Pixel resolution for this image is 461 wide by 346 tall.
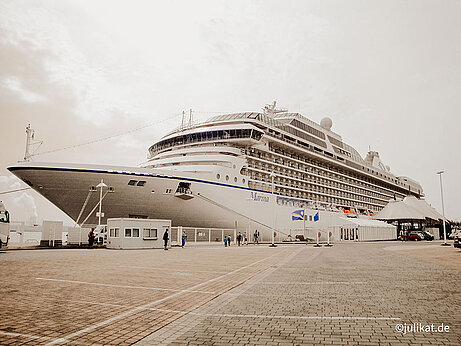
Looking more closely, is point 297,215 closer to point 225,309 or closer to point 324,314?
point 225,309

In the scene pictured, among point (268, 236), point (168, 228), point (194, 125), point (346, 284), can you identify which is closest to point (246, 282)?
point (346, 284)

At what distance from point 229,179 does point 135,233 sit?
10885 millimetres

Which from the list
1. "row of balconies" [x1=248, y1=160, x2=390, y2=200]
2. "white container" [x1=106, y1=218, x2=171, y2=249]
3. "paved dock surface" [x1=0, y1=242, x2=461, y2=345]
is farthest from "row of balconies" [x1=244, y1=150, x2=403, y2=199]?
"paved dock surface" [x1=0, y1=242, x2=461, y2=345]

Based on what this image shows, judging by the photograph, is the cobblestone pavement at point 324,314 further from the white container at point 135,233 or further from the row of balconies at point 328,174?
the row of balconies at point 328,174

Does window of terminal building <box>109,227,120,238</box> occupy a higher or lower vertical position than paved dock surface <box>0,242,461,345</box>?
higher

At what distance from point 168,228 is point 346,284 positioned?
1722 cm

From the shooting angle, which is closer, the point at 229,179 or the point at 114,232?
the point at 114,232

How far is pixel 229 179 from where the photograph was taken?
31.5 m

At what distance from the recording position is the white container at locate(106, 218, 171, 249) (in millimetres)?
22031

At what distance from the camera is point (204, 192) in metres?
28.3

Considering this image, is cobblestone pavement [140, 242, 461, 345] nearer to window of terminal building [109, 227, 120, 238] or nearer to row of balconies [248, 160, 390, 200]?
window of terminal building [109, 227, 120, 238]

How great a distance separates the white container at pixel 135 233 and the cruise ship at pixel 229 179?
346 cm

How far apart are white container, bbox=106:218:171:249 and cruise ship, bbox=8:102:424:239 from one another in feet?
11.3

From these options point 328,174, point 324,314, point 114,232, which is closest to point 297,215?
point 328,174
